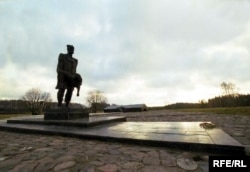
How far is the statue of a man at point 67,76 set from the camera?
766 centimetres

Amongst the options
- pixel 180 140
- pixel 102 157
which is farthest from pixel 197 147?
pixel 102 157

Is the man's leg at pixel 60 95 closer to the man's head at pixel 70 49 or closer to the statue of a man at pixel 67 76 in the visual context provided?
the statue of a man at pixel 67 76

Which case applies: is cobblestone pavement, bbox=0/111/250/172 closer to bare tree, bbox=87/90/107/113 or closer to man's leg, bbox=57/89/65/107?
man's leg, bbox=57/89/65/107

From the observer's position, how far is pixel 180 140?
151 inches

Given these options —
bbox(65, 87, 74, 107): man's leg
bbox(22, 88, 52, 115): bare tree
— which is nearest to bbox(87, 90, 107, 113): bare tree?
bbox(22, 88, 52, 115): bare tree

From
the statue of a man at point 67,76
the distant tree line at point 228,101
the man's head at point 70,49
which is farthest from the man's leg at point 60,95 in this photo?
the distant tree line at point 228,101

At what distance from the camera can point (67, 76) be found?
7.72m

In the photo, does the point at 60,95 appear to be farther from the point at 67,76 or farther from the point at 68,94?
the point at 67,76

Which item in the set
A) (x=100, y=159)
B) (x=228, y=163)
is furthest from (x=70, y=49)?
(x=228, y=163)

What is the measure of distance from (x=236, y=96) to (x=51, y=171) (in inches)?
2301

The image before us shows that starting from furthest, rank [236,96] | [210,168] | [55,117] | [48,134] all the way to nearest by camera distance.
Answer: [236,96], [55,117], [48,134], [210,168]

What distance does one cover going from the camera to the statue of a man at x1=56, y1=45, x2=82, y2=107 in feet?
25.1

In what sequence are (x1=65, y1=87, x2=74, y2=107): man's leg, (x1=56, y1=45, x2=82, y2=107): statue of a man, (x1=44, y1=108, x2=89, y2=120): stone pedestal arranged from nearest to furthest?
1. (x1=44, y1=108, x2=89, y2=120): stone pedestal
2. (x1=56, y1=45, x2=82, y2=107): statue of a man
3. (x1=65, y1=87, x2=74, y2=107): man's leg

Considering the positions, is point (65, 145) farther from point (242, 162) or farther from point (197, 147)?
point (242, 162)
